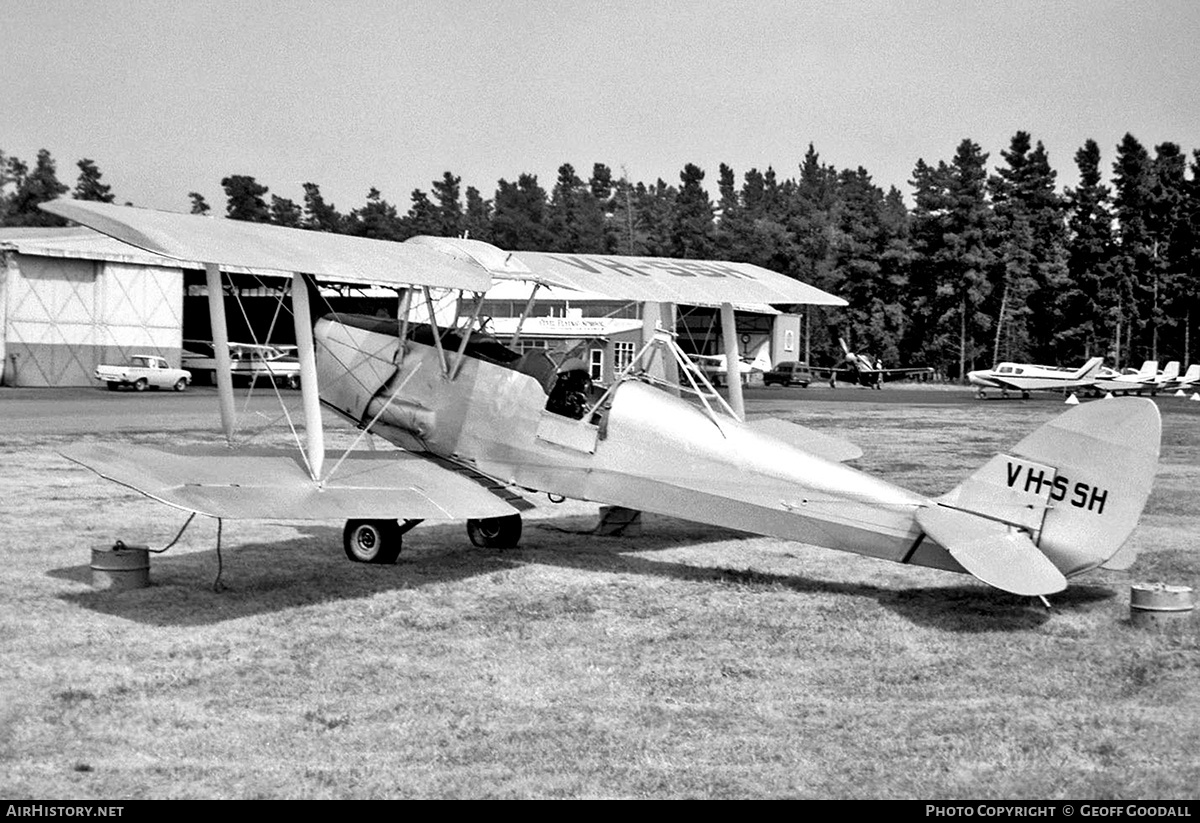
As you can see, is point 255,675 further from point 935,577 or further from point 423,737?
point 935,577

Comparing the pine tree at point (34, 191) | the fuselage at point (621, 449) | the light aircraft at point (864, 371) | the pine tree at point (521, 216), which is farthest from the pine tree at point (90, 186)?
the fuselage at point (621, 449)

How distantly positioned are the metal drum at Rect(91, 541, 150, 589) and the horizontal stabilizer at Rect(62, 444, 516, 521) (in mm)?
617

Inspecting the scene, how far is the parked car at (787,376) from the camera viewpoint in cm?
6075

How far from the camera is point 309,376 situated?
834cm

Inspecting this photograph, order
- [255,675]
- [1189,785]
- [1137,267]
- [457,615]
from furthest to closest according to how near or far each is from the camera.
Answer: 1. [1137,267]
2. [457,615]
3. [255,675]
4. [1189,785]

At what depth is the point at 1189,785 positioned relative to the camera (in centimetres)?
450

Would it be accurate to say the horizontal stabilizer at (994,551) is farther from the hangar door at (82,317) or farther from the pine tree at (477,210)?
the pine tree at (477,210)

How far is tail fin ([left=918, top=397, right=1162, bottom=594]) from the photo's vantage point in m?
6.70

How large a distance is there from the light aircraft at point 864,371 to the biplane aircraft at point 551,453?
5335cm

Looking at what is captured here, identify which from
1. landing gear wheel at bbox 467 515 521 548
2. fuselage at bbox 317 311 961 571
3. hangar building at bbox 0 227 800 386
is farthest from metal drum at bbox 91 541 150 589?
hangar building at bbox 0 227 800 386

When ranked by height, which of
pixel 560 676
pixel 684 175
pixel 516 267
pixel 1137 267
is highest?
pixel 684 175

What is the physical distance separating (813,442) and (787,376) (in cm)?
5043

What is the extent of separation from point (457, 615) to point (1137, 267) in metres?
71.2

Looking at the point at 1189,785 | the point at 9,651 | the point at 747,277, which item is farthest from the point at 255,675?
the point at 747,277
